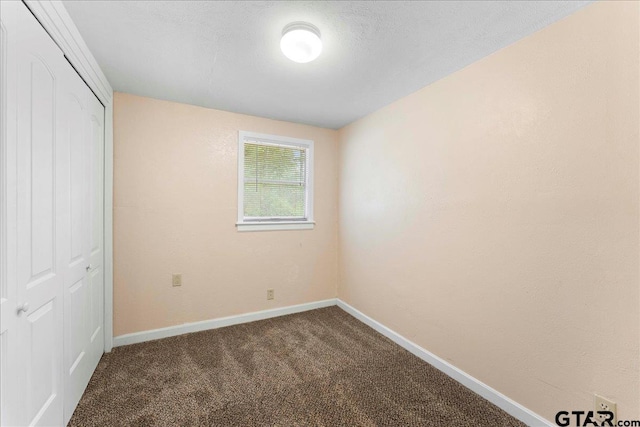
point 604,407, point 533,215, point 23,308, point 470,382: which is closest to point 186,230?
point 23,308

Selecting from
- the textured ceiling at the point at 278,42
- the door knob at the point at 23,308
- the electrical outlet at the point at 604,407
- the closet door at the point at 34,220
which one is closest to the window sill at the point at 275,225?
the textured ceiling at the point at 278,42

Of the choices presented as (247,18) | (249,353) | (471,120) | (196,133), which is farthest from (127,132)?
(471,120)

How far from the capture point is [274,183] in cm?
327

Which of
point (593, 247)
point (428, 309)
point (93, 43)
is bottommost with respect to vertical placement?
point (428, 309)

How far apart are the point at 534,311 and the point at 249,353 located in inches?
86.5

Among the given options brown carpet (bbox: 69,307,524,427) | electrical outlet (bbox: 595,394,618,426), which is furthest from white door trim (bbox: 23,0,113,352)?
electrical outlet (bbox: 595,394,618,426)

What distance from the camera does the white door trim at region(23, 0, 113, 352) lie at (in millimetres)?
1322

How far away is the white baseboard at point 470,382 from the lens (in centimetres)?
162

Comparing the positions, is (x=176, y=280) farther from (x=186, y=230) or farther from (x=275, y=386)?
(x=275, y=386)

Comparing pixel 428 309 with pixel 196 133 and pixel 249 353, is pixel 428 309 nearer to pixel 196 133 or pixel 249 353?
pixel 249 353

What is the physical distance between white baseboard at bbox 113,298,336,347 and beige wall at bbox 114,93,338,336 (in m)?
0.05

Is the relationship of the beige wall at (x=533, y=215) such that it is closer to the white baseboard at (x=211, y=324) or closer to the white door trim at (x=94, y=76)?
the white baseboard at (x=211, y=324)

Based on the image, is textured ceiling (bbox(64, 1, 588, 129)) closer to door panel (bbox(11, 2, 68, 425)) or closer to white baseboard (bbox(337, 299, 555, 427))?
door panel (bbox(11, 2, 68, 425))

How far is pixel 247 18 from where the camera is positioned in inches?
59.5
